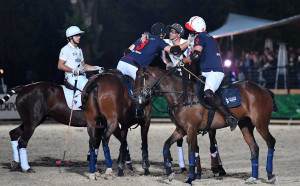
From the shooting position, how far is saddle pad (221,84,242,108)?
10.8 m

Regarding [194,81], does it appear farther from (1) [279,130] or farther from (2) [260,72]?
(2) [260,72]

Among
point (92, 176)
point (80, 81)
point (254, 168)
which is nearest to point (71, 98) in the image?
point (80, 81)

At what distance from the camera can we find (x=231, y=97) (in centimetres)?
1081

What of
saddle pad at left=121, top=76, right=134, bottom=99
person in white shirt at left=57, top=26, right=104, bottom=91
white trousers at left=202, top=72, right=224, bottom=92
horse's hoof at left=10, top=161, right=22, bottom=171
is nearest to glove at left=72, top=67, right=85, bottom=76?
person in white shirt at left=57, top=26, right=104, bottom=91

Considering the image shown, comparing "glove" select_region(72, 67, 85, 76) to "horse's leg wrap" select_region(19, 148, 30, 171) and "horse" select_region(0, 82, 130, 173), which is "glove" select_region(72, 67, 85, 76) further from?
"horse's leg wrap" select_region(19, 148, 30, 171)

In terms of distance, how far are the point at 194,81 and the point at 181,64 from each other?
21.3 inches

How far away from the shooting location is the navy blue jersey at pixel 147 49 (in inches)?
464

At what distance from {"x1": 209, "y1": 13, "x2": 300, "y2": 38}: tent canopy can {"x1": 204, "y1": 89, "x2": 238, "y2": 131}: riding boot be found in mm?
14478

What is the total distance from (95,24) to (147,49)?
23.3 meters

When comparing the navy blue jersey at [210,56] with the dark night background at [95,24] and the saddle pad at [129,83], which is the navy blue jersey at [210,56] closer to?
the saddle pad at [129,83]

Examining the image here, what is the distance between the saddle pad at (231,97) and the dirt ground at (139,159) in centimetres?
130

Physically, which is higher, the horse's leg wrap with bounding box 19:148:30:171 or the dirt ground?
the horse's leg wrap with bounding box 19:148:30:171

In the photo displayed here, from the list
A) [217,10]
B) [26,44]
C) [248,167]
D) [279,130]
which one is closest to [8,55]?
[26,44]

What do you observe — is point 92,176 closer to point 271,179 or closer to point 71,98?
point 71,98
